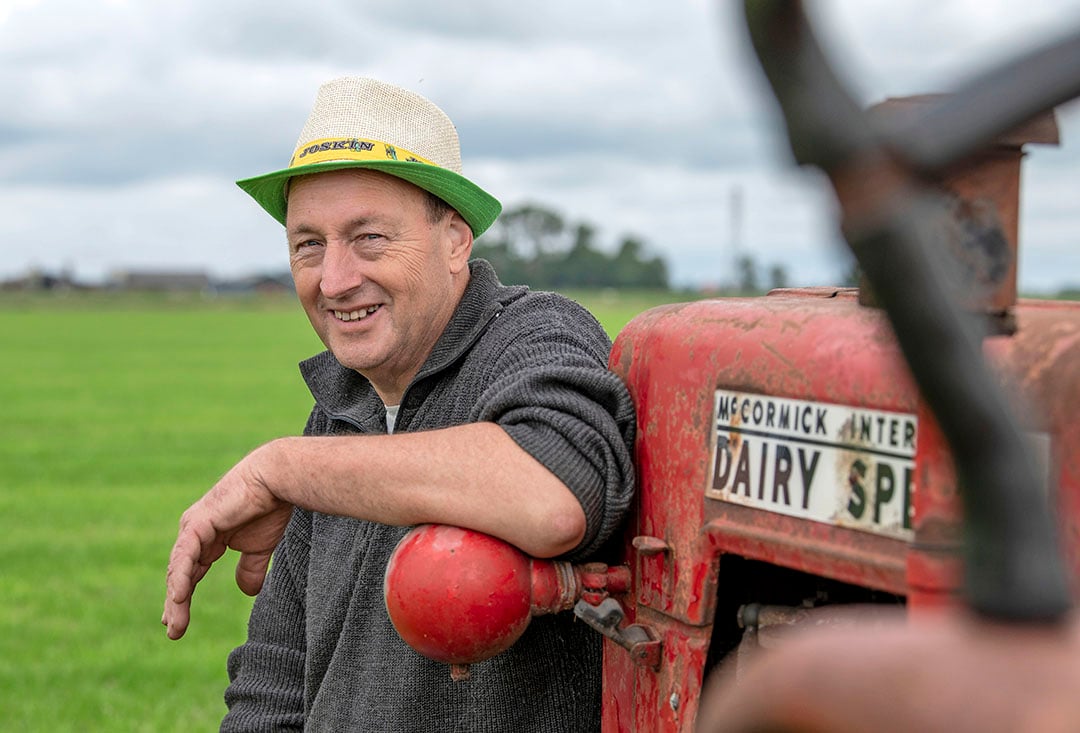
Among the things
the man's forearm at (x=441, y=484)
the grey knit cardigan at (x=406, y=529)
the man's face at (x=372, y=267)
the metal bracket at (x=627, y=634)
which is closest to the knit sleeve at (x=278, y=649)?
the grey knit cardigan at (x=406, y=529)

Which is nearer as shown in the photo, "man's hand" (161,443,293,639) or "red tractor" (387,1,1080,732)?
"red tractor" (387,1,1080,732)

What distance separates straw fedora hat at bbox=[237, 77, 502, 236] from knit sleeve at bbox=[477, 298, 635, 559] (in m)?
0.55

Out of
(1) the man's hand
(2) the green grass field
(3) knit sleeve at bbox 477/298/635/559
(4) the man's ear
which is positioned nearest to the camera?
(3) knit sleeve at bbox 477/298/635/559

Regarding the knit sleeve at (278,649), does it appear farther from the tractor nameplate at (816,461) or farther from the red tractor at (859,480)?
the tractor nameplate at (816,461)

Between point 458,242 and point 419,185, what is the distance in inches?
6.3

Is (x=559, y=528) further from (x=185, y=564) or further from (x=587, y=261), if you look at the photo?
(x=587, y=261)

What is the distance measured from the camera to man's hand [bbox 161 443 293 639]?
1929 mm

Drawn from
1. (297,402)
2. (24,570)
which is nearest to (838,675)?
(24,570)

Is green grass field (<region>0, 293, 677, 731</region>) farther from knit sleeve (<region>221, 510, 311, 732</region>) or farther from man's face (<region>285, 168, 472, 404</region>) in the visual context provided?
man's face (<region>285, 168, 472, 404</region>)

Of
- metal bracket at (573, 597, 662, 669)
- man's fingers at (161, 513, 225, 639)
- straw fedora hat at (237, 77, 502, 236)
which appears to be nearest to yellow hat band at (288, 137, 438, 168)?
straw fedora hat at (237, 77, 502, 236)

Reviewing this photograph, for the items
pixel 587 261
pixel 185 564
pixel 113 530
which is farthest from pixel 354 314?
pixel 587 261

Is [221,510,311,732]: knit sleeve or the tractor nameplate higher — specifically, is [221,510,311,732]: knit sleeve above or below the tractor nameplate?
below

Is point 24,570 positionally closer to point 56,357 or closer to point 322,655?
point 322,655

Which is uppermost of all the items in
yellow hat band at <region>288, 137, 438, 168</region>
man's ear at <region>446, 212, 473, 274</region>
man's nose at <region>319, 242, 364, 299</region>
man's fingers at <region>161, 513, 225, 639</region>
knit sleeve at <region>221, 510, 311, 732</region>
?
yellow hat band at <region>288, 137, 438, 168</region>
